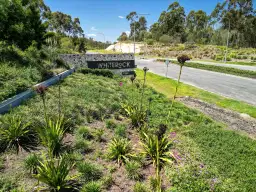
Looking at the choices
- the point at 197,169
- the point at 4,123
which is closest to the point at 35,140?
the point at 4,123

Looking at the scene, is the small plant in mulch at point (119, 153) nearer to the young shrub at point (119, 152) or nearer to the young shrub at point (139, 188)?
the young shrub at point (119, 152)

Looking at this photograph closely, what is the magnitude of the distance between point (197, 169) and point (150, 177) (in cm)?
107

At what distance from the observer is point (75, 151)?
12.6 ft

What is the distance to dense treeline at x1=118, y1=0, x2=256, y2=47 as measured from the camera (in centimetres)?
4369

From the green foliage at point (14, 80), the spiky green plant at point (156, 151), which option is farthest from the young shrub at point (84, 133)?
the green foliage at point (14, 80)

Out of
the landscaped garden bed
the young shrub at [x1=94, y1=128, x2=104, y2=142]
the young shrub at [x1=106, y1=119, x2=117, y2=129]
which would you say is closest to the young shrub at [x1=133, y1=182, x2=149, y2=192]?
the landscaped garden bed

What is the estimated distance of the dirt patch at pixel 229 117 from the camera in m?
6.00

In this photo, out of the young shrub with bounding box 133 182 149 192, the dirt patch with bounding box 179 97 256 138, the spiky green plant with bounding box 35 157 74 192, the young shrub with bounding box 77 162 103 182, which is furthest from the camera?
the dirt patch with bounding box 179 97 256 138

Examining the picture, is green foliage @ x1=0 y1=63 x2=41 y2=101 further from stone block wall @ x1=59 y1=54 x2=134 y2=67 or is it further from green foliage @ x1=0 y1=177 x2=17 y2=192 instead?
stone block wall @ x1=59 y1=54 x2=134 y2=67

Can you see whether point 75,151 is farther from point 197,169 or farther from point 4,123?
point 197,169

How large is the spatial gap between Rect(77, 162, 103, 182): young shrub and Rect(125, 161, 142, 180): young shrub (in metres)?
0.53

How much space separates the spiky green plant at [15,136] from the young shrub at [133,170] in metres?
2.21

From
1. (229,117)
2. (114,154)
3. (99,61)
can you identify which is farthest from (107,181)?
(99,61)

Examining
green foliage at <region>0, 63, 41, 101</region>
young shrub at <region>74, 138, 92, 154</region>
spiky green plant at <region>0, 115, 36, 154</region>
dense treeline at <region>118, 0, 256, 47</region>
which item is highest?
dense treeline at <region>118, 0, 256, 47</region>
